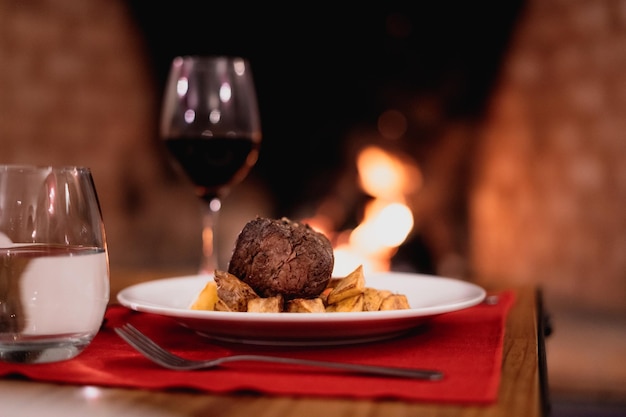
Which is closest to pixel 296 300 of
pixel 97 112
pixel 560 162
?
pixel 560 162

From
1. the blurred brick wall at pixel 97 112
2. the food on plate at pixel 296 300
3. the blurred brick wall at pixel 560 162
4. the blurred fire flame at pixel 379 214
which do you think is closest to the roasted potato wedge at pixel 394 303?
the food on plate at pixel 296 300

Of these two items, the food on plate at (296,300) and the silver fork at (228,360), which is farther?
the food on plate at (296,300)

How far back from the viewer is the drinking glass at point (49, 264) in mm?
595

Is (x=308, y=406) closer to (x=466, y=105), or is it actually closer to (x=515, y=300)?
(x=515, y=300)

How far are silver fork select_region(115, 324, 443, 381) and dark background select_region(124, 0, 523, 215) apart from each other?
211cm

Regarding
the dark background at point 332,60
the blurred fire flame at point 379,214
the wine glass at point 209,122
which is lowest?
the blurred fire flame at point 379,214

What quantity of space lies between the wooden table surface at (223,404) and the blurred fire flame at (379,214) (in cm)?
215

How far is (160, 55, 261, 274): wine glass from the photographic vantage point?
1101mm

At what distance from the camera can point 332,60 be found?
9.04ft

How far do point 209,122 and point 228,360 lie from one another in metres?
0.59

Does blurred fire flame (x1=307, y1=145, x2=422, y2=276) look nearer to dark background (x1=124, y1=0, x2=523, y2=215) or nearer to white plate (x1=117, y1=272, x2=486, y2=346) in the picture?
dark background (x1=124, y1=0, x2=523, y2=215)

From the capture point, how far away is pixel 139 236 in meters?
2.91

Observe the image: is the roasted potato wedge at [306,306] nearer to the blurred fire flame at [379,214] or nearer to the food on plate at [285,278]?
the food on plate at [285,278]

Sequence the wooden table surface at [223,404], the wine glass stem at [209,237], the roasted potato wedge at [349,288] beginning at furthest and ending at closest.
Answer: the wine glass stem at [209,237] → the roasted potato wedge at [349,288] → the wooden table surface at [223,404]
